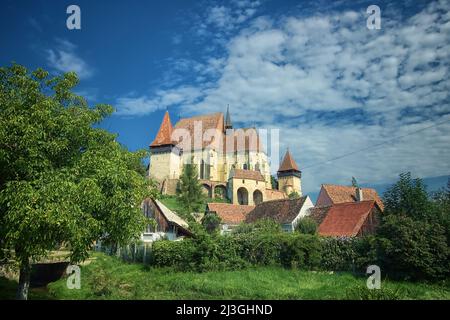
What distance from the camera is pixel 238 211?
148ft

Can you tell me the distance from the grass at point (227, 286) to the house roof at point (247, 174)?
143 ft

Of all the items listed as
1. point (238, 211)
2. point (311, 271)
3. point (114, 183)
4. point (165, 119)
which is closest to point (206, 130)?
point (165, 119)

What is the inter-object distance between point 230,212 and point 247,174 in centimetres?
2331

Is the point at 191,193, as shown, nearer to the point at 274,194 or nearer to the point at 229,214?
the point at 229,214

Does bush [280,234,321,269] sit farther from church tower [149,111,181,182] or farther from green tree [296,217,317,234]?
church tower [149,111,181,182]

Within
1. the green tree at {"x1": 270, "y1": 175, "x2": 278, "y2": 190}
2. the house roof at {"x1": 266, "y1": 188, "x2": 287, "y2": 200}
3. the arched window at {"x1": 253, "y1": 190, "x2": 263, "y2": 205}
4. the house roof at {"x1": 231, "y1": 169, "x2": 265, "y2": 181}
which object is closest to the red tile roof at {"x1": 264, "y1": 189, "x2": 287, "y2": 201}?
the house roof at {"x1": 266, "y1": 188, "x2": 287, "y2": 200}

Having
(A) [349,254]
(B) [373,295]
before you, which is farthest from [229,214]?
(B) [373,295]

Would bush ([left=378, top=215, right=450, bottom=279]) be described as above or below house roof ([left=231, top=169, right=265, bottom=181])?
below

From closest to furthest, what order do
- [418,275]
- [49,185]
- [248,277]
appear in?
[49,185] → [418,275] → [248,277]

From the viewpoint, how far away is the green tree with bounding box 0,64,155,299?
35.2 feet

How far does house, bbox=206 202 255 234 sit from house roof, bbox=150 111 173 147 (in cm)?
2742

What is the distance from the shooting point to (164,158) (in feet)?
224

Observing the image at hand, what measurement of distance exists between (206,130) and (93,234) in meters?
61.5
